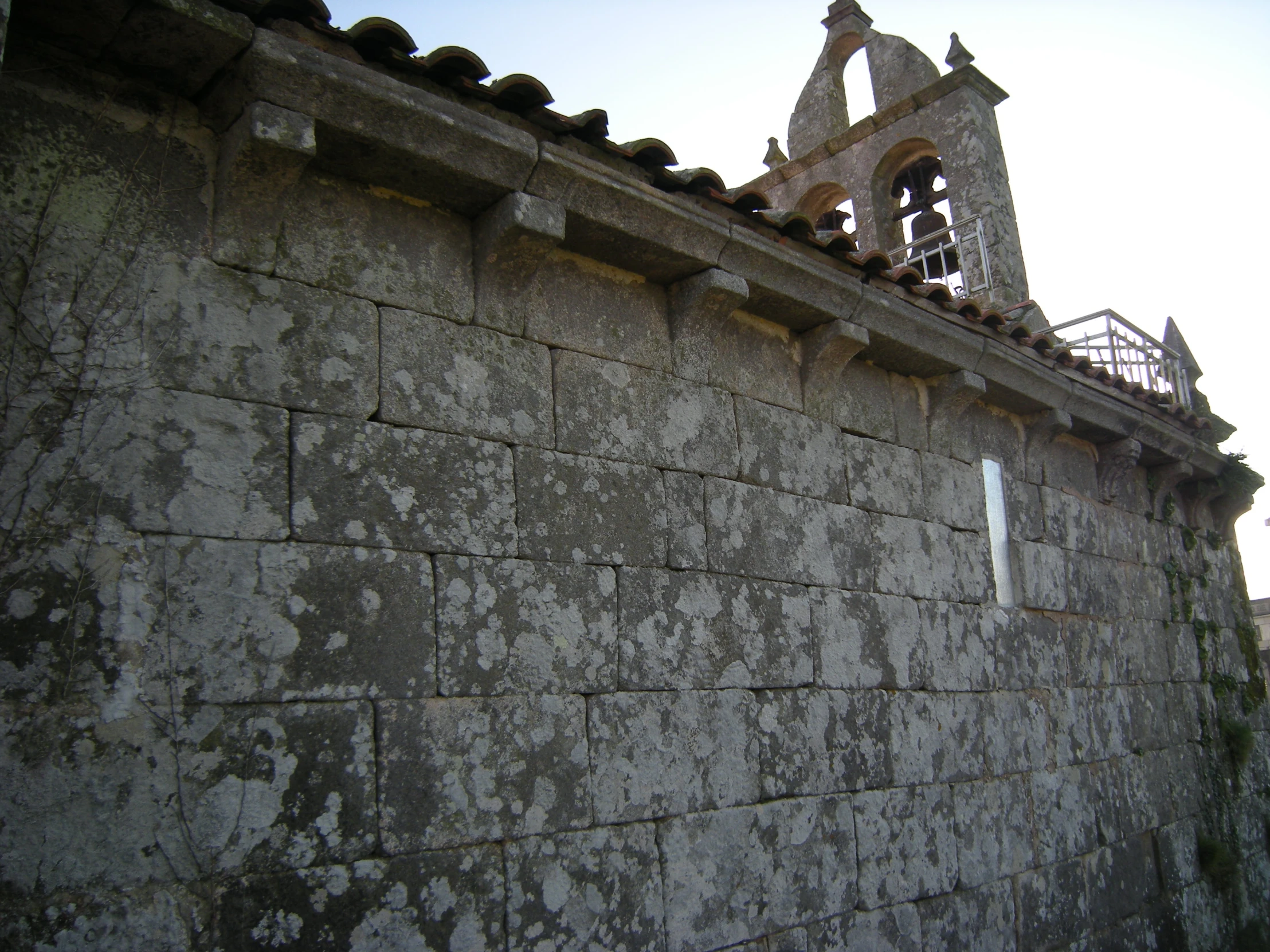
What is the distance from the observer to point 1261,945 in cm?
720

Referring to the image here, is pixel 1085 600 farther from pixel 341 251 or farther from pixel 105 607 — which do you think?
pixel 105 607

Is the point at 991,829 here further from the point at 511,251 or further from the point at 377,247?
the point at 377,247

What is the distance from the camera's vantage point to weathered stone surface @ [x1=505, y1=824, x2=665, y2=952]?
305 cm

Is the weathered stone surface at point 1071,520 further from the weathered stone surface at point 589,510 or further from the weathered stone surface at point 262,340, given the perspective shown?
the weathered stone surface at point 262,340

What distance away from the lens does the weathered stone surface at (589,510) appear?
3422 mm

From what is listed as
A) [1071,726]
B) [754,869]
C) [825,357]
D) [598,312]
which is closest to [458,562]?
[598,312]

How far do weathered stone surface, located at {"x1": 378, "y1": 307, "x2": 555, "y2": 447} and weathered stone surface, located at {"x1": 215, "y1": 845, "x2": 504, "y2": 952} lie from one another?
4.60 ft

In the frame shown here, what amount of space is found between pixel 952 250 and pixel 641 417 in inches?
238

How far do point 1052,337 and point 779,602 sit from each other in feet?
12.6

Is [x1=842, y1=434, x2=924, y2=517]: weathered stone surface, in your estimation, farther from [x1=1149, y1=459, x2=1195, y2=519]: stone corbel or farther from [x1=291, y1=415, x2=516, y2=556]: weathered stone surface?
[x1=1149, y1=459, x2=1195, y2=519]: stone corbel

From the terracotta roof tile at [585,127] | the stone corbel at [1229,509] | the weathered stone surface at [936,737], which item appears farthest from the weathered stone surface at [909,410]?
the stone corbel at [1229,509]

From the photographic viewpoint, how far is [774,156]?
10.9 metres

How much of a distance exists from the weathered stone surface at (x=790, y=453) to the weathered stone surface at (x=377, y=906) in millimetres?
2071

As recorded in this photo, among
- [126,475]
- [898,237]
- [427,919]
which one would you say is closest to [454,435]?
[126,475]
